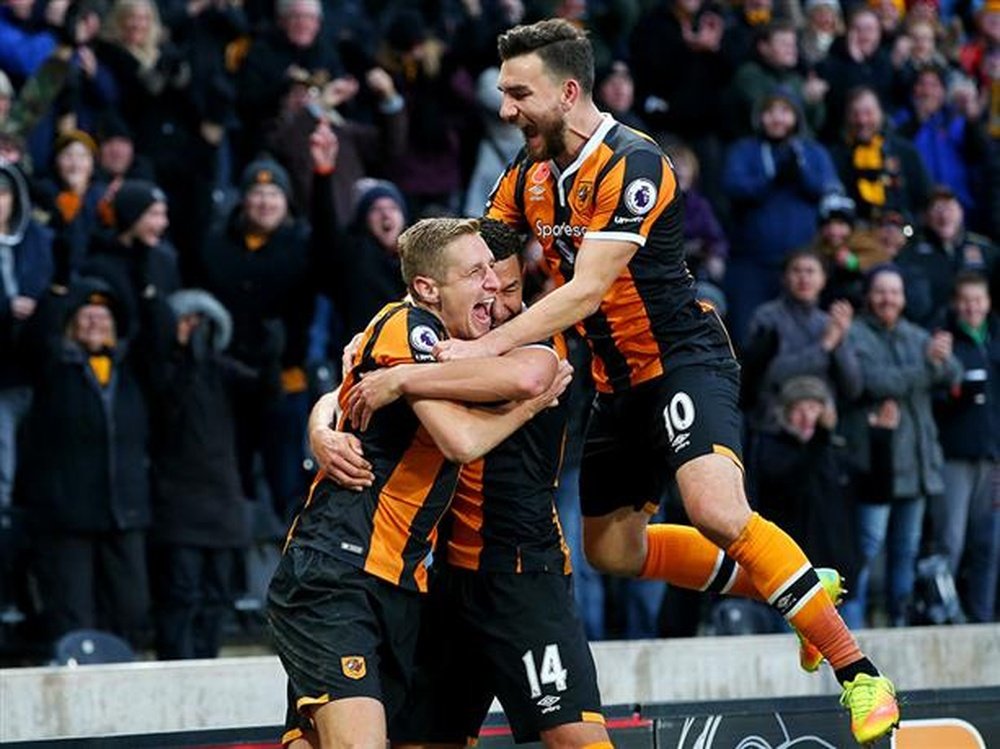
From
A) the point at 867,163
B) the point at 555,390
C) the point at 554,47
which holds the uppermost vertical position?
the point at 867,163

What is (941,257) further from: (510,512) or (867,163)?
(510,512)

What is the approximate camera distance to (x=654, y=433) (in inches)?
317

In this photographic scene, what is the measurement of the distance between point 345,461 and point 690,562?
1903 millimetres

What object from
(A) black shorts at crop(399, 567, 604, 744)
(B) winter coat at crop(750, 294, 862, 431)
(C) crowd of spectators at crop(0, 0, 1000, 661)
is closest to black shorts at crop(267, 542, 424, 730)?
(A) black shorts at crop(399, 567, 604, 744)

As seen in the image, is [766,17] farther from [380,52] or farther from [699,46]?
[380,52]

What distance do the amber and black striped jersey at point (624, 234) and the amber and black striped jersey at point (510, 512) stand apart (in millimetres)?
640

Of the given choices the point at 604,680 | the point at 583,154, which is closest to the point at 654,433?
the point at 583,154

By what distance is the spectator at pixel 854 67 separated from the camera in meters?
16.2

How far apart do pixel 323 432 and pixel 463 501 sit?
60 centimetres

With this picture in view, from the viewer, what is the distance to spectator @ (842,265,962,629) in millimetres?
12992

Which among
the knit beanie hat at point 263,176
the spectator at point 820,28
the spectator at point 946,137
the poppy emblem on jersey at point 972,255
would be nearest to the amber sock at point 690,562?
the knit beanie hat at point 263,176

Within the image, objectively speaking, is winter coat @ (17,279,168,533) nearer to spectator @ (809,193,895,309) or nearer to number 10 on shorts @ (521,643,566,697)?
number 10 on shorts @ (521,643,566,697)

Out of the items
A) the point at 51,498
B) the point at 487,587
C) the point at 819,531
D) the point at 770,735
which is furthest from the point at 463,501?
the point at 819,531

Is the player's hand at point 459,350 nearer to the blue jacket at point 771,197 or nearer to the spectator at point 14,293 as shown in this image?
the spectator at point 14,293
